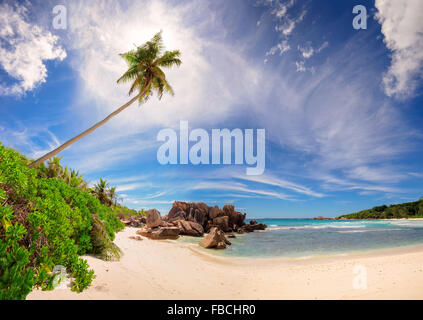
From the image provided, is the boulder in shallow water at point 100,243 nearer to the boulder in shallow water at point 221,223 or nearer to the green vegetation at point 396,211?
the boulder in shallow water at point 221,223

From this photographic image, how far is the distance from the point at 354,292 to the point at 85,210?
906 centimetres

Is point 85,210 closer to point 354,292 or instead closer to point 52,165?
point 354,292

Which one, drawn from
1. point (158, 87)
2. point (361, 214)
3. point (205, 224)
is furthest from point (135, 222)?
point (361, 214)

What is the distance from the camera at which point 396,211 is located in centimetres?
11288

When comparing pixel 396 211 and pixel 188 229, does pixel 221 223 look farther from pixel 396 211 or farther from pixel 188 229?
pixel 396 211

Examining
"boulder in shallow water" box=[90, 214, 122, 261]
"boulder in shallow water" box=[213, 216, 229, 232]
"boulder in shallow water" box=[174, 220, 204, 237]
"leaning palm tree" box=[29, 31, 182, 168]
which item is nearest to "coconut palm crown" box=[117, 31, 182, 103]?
"leaning palm tree" box=[29, 31, 182, 168]

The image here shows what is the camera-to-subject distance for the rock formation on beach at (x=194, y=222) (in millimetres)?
20641

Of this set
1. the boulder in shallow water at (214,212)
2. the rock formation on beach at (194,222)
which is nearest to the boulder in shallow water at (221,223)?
the rock formation on beach at (194,222)

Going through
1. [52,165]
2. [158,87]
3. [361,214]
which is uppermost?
[158,87]

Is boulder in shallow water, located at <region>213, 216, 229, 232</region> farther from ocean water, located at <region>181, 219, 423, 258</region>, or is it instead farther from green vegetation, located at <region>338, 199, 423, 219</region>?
green vegetation, located at <region>338, 199, 423, 219</region>

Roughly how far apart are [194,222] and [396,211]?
453 ft

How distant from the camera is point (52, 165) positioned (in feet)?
94.9

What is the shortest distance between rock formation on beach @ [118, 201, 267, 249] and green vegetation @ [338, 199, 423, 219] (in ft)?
354

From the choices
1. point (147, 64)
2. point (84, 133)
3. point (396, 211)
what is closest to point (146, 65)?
point (147, 64)
